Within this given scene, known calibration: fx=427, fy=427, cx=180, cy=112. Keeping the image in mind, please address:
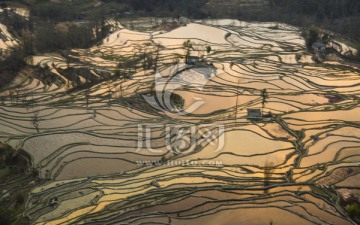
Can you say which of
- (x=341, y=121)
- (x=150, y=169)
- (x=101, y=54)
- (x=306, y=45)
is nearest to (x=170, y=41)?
(x=101, y=54)

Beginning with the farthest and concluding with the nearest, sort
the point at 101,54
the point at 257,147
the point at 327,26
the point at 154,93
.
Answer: the point at 327,26 → the point at 101,54 → the point at 154,93 → the point at 257,147

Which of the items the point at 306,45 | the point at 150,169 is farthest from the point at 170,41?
the point at 150,169

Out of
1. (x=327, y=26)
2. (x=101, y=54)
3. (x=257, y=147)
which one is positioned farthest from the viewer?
(x=327, y=26)

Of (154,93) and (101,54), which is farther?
(101,54)

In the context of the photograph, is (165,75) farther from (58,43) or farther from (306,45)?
(306,45)

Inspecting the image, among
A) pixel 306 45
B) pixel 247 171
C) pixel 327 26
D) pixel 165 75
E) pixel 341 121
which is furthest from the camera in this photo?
pixel 327 26

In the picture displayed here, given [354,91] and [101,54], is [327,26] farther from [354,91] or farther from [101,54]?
[101,54]
